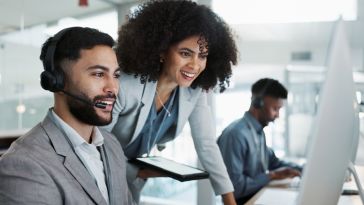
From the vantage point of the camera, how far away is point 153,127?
149 centimetres

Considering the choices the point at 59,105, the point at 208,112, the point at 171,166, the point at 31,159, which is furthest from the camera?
the point at 208,112

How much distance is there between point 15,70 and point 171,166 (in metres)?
2.32

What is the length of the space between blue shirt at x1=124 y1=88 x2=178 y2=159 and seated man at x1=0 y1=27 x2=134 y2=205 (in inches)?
12.5

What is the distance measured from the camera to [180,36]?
4.60 ft

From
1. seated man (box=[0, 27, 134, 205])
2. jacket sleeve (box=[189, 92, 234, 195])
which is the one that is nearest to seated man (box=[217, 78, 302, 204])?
jacket sleeve (box=[189, 92, 234, 195])

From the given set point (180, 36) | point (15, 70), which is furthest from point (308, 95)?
point (15, 70)

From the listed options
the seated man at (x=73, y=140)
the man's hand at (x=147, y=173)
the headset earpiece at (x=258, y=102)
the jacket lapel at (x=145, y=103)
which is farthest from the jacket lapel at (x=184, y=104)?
the headset earpiece at (x=258, y=102)

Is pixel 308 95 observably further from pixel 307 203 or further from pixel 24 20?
pixel 307 203

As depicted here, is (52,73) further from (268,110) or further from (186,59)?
(268,110)

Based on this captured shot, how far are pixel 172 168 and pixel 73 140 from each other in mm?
361

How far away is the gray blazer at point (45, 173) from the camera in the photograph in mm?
763

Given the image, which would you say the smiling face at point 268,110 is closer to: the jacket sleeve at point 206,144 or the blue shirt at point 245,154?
the blue shirt at point 245,154

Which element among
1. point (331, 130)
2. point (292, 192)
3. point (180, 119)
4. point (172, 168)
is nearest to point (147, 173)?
point (172, 168)

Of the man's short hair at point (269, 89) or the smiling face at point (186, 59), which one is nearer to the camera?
the smiling face at point (186, 59)
